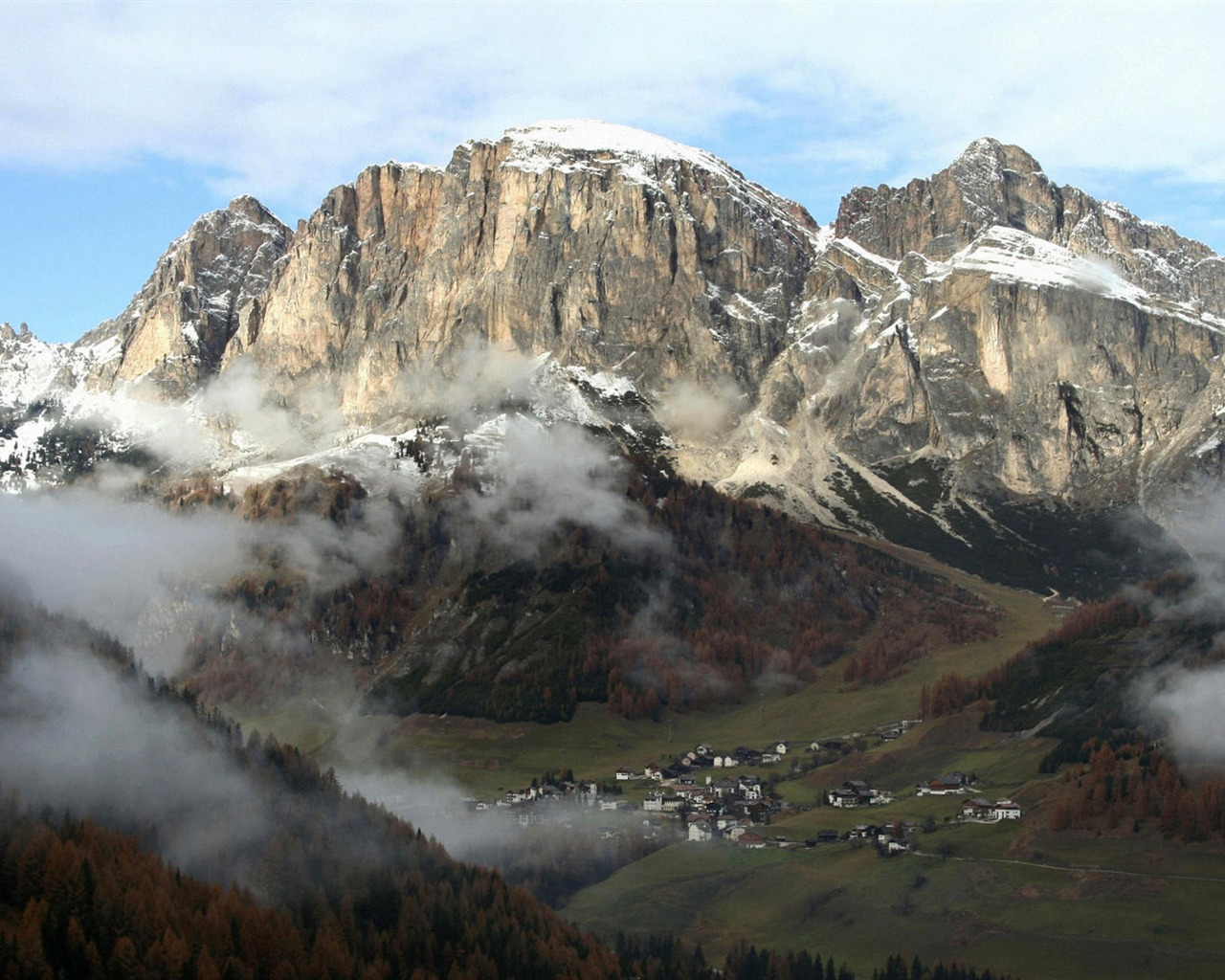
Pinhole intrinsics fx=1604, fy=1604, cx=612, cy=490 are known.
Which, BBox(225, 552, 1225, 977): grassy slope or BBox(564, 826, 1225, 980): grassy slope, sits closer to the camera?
BBox(564, 826, 1225, 980): grassy slope

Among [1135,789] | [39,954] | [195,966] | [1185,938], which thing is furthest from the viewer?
[1135,789]

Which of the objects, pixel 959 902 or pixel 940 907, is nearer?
pixel 940 907

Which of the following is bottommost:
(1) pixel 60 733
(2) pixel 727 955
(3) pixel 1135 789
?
(2) pixel 727 955

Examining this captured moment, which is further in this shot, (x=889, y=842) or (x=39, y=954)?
(x=889, y=842)

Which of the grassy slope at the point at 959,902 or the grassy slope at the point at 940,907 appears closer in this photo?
the grassy slope at the point at 940,907

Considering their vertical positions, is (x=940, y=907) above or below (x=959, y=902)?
below

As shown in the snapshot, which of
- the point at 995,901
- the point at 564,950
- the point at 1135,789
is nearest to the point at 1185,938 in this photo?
the point at 995,901

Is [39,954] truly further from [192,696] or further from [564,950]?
[192,696]

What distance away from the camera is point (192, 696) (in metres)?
194

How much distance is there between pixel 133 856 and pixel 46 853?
9.86 m

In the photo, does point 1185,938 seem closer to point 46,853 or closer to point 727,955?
point 727,955

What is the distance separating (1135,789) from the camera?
178000 mm

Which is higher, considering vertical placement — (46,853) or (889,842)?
(46,853)

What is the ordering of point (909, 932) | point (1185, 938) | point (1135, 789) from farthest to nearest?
1. point (1135, 789)
2. point (909, 932)
3. point (1185, 938)
